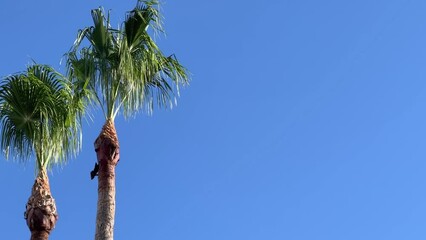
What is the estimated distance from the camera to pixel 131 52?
1836cm

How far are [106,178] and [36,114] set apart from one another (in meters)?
3.17

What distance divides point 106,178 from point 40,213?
6.23 feet

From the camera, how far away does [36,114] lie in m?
19.1

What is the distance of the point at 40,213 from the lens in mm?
17734

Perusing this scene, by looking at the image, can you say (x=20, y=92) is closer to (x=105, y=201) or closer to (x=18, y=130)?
(x=18, y=130)

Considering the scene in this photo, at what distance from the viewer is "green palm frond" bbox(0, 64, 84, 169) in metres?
19.1

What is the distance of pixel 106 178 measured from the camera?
16.8 m

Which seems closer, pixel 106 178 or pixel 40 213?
pixel 106 178

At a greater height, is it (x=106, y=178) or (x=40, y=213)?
(x=40, y=213)

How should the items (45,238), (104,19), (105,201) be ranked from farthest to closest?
1. (104,19)
2. (45,238)
3. (105,201)

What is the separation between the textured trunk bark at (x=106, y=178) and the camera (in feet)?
53.0

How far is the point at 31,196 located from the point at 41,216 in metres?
0.69

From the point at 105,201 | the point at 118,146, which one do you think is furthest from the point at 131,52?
the point at 105,201

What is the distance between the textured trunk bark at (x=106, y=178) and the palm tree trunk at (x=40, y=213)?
5.51ft
